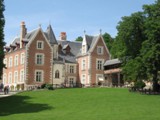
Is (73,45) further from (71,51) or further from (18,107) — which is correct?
(18,107)

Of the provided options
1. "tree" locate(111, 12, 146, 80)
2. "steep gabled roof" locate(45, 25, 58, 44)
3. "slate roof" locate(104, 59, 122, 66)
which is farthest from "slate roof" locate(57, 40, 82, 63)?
"tree" locate(111, 12, 146, 80)

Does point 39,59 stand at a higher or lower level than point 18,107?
higher

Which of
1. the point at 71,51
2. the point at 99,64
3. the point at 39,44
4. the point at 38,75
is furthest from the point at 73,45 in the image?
the point at 38,75

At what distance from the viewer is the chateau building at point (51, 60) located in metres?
56.9

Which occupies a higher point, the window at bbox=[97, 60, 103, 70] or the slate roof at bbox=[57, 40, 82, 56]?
the slate roof at bbox=[57, 40, 82, 56]

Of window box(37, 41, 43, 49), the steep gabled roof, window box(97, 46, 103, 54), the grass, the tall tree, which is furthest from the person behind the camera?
window box(97, 46, 103, 54)

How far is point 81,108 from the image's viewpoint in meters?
29.2

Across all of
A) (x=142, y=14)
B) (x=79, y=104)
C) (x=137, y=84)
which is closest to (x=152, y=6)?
(x=142, y=14)

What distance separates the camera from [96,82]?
60.9 m

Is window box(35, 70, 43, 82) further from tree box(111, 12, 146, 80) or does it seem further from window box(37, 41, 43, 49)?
tree box(111, 12, 146, 80)

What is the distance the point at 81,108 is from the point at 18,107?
19.7 ft

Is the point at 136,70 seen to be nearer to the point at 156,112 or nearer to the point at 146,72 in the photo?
the point at 146,72

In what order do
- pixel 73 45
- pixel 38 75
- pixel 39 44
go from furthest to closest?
1. pixel 73 45
2. pixel 39 44
3. pixel 38 75

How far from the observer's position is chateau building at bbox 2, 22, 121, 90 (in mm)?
56938
